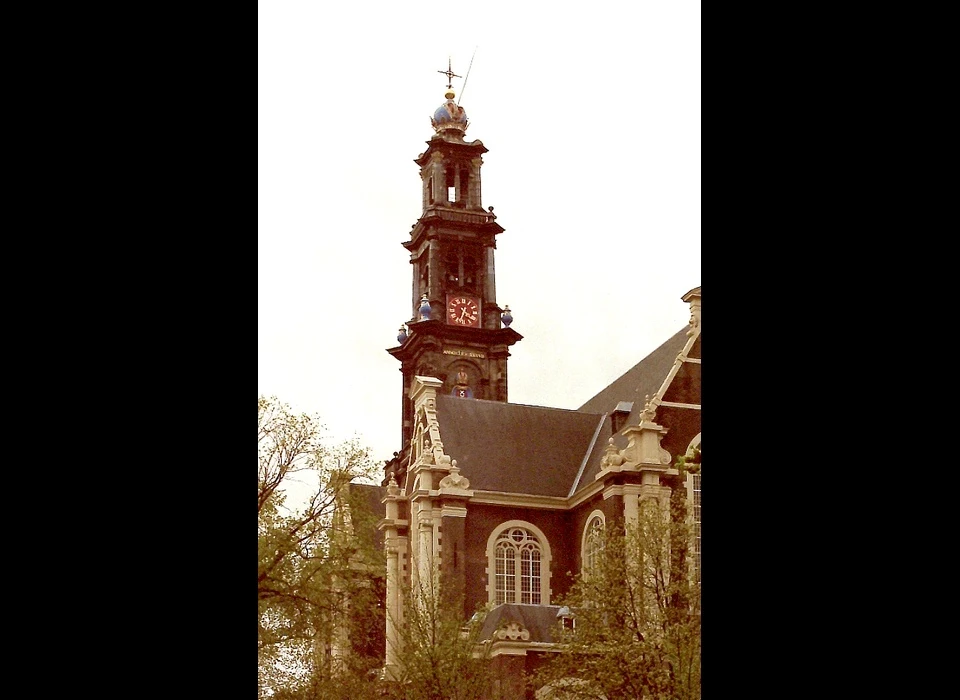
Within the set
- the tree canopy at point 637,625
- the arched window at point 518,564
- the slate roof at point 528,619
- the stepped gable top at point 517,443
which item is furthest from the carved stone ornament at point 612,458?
the tree canopy at point 637,625

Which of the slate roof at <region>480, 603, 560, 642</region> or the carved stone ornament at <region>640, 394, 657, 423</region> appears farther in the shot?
the carved stone ornament at <region>640, 394, 657, 423</region>

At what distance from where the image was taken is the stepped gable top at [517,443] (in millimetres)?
43812

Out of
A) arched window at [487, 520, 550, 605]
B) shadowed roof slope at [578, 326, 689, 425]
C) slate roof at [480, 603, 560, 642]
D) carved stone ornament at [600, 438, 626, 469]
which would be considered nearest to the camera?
slate roof at [480, 603, 560, 642]

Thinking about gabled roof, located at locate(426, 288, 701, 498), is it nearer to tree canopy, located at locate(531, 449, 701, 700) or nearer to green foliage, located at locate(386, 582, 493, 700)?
tree canopy, located at locate(531, 449, 701, 700)

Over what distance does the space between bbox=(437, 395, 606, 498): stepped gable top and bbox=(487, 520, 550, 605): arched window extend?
4.88 ft

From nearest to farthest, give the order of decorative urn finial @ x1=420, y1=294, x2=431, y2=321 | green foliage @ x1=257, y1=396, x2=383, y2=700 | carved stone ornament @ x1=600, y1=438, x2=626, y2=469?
green foliage @ x1=257, y1=396, x2=383, y2=700 → carved stone ornament @ x1=600, y1=438, x2=626, y2=469 → decorative urn finial @ x1=420, y1=294, x2=431, y2=321

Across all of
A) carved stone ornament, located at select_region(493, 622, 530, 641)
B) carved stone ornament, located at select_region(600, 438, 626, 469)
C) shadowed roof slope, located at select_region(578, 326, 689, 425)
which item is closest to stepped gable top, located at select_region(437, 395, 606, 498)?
shadowed roof slope, located at select_region(578, 326, 689, 425)

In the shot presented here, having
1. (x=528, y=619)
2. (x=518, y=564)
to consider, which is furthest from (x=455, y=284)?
(x=528, y=619)

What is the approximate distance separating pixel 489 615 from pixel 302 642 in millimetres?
13435

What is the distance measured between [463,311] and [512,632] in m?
28.9

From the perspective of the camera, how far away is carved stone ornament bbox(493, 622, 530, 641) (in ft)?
112
